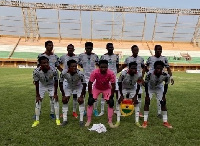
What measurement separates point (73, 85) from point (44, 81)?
901 mm

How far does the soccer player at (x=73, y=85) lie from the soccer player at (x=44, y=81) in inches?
9.1

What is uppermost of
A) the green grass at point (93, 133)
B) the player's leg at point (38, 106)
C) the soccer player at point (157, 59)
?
the soccer player at point (157, 59)

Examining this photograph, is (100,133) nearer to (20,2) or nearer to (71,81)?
(71,81)

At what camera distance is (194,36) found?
49.8 m

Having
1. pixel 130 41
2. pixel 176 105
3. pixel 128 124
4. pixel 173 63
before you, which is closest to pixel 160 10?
pixel 130 41

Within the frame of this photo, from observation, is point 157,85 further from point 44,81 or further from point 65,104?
point 44,81

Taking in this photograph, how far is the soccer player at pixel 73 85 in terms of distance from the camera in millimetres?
7590

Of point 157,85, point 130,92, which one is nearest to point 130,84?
point 130,92

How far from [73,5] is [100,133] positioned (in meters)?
42.0

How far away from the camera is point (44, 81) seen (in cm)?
777

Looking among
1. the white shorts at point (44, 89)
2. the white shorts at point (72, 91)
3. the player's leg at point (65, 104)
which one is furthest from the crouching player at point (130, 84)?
the white shorts at point (44, 89)

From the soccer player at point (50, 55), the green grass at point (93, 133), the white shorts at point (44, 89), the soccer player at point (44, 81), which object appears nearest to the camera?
the green grass at point (93, 133)

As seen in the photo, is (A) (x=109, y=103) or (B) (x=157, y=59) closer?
(A) (x=109, y=103)

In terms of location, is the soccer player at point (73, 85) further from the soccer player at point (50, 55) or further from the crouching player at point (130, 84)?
the crouching player at point (130, 84)
